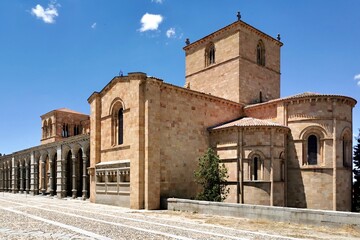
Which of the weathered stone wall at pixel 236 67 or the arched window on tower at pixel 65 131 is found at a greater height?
the weathered stone wall at pixel 236 67

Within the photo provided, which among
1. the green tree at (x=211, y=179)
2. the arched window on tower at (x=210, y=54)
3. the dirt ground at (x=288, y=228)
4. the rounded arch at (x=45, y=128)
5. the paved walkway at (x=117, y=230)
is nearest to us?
the paved walkway at (x=117, y=230)

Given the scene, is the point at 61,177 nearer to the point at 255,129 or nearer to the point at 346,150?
the point at 255,129

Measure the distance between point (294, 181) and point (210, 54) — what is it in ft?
50.0

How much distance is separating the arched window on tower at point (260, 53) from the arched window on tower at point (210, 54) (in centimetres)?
438

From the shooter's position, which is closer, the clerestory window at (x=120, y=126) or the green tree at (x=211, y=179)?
the green tree at (x=211, y=179)

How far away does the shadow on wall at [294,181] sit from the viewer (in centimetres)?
2334

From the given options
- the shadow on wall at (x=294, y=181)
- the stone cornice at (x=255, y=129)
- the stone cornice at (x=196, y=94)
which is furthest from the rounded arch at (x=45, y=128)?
the shadow on wall at (x=294, y=181)

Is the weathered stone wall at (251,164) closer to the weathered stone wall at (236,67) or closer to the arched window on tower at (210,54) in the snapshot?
the weathered stone wall at (236,67)

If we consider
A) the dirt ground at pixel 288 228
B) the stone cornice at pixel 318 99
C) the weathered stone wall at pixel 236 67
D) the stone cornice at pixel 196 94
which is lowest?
the dirt ground at pixel 288 228

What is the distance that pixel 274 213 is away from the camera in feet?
48.0

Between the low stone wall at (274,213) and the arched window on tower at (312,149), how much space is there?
10.1 metres

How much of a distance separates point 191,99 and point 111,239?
14991 millimetres

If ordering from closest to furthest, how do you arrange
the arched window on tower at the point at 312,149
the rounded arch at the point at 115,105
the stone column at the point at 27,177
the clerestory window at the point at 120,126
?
the arched window on tower at the point at 312,149, the rounded arch at the point at 115,105, the clerestory window at the point at 120,126, the stone column at the point at 27,177

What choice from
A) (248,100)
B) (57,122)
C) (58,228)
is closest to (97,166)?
(58,228)
